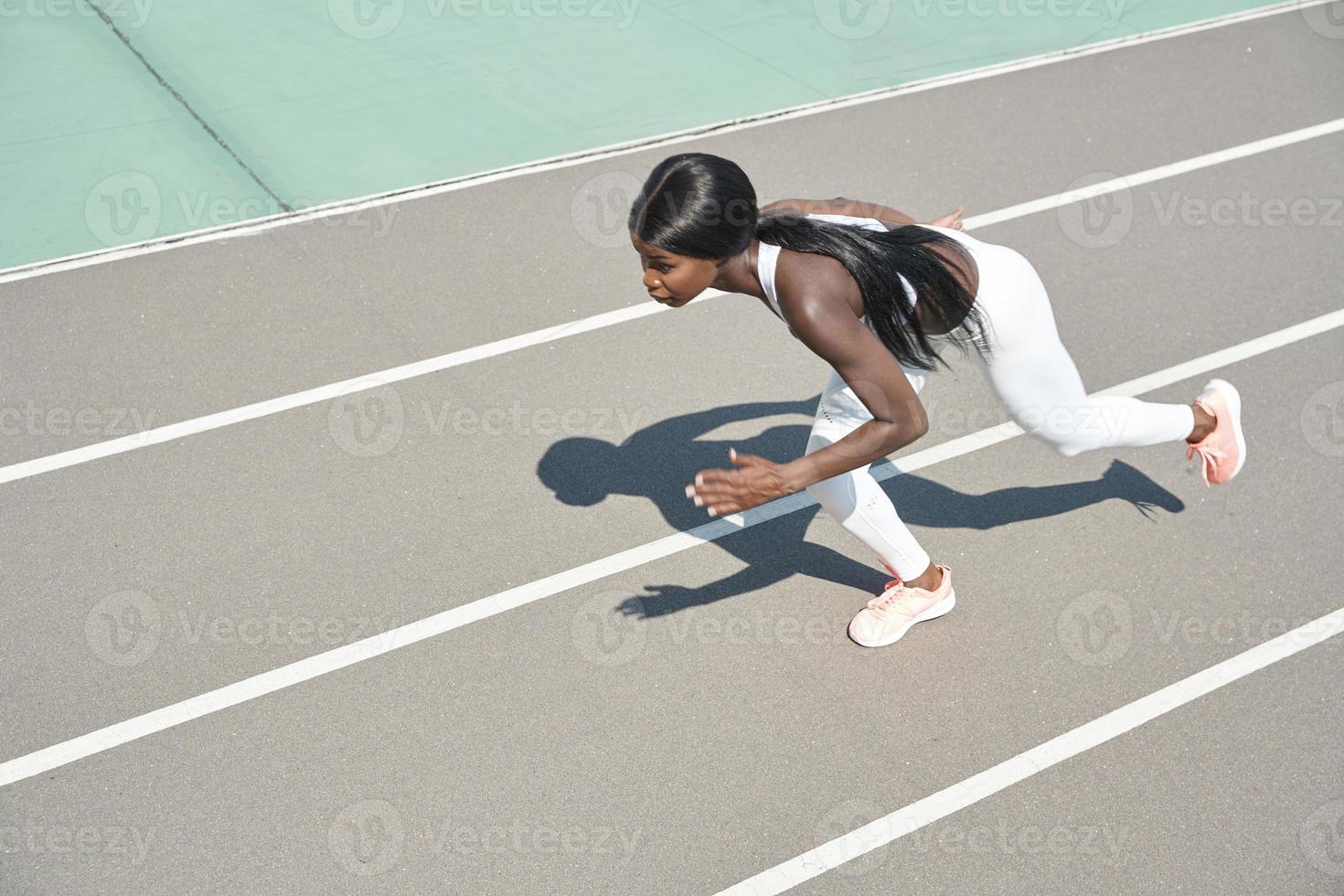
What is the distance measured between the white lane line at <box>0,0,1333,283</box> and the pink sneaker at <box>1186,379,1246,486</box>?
4.56 metres

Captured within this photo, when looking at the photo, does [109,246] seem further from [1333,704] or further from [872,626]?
[1333,704]

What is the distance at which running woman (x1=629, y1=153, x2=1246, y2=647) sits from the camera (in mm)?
3521

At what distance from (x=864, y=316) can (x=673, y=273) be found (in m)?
0.66

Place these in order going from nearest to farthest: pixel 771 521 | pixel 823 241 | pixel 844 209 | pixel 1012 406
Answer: pixel 823 241 → pixel 844 209 → pixel 1012 406 → pixel 771 521

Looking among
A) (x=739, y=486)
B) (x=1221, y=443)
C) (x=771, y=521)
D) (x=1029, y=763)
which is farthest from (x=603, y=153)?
(x=1029, y=763)

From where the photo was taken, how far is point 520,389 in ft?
20.1

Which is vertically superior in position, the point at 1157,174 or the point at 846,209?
the point at 1157,174

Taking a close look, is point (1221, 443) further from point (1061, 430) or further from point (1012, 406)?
point (1012, 406)

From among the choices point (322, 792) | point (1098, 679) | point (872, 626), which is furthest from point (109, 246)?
point (1098, 679)

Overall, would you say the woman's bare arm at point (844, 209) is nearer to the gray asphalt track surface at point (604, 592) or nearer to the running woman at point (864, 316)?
the running woman at point (864, 316)

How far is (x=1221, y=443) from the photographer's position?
5.00 meters

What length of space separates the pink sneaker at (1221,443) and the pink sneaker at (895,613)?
1.27 m

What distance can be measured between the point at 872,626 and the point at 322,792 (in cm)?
219

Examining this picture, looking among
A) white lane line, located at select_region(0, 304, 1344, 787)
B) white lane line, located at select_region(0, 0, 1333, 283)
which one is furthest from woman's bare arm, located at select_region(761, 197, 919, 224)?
white lane line, located at select_region(0, 0, 1333, 283)
